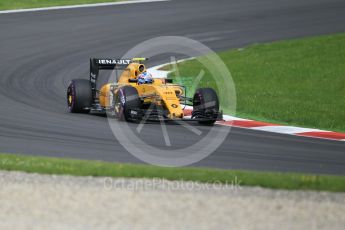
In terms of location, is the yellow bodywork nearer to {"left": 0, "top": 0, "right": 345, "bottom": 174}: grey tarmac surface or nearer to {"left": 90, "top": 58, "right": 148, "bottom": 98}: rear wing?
{"left": 90, "top": 58, "right": 148, "bottom": 98}: rear wing

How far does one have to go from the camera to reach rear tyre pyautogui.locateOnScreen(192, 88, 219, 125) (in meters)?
18.8

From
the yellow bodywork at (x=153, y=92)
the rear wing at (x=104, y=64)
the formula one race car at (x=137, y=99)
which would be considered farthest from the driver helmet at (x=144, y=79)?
the rear wing at (x=104, y=64)

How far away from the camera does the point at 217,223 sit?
10.3 meters

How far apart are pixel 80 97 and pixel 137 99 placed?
1.98m

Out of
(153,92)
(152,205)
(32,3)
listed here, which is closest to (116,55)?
(32,3)

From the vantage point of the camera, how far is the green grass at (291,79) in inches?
829

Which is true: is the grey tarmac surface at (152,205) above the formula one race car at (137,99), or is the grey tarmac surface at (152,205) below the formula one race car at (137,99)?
below

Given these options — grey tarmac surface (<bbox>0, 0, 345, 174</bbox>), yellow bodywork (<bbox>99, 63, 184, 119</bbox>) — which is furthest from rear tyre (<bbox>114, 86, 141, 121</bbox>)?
grey tarmac surface (<bbox>0, 0, 345, 174</bbox>)

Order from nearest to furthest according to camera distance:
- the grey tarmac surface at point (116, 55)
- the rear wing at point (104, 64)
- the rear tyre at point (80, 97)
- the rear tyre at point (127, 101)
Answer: the grey tarmac surface at point (116, 55) → the rear tyre at point (127, 101) → the rear tyre at point (80, 97) → the rear wing at point (104, 64)

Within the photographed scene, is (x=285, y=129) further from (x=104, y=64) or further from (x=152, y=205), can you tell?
(x=152, y=205)

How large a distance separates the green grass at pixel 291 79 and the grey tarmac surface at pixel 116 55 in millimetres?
2011

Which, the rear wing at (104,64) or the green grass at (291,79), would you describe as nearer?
the rear wing at (104,64)

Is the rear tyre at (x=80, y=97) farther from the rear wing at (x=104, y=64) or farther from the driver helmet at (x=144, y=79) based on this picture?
the driver helmet at (x=144, y=79)

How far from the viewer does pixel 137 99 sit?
18.6 metres
